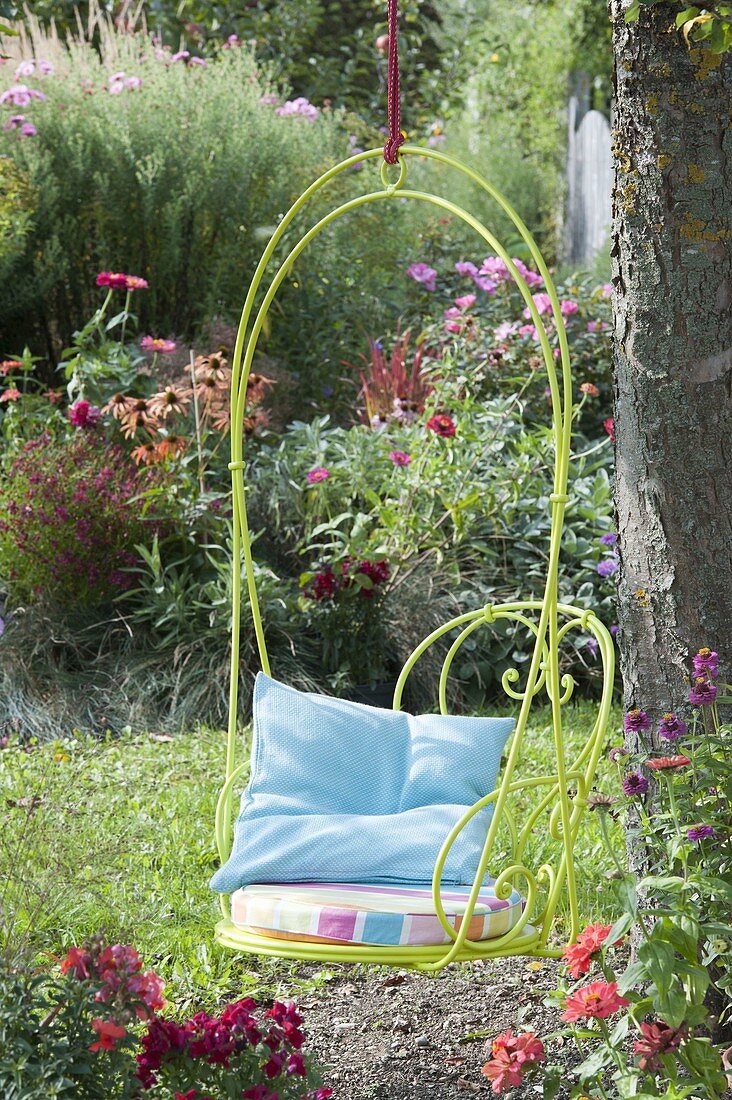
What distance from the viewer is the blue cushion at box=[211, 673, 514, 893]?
2164mm

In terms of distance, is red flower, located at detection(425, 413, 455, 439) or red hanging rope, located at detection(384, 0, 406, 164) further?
red flower, located at detection(425, 413, 455, 439)

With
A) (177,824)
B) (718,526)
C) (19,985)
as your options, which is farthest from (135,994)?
(177,824)

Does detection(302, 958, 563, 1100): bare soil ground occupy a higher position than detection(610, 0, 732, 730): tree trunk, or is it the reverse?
detection(610, 0, 732, 730): tree trunk

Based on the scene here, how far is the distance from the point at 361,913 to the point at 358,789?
51 cm

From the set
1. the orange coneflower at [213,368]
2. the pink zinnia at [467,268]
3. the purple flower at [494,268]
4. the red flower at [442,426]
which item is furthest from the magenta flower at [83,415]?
the pink zinnia at [467,268]

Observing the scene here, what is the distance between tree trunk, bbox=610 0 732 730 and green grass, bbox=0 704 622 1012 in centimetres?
92

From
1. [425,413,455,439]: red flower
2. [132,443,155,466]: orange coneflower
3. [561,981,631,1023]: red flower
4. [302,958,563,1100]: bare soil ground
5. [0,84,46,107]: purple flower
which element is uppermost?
[0,84,46,107]: purple flower

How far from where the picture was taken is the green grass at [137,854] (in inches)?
97.7

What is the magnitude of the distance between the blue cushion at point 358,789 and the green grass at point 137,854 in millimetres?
334

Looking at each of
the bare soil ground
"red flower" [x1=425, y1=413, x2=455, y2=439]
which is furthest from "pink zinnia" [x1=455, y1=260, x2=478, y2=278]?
the bare soil ground

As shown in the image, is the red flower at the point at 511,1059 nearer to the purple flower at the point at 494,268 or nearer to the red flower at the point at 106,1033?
the red flower at the point at 106,1033

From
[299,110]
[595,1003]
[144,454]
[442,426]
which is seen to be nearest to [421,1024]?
[595,1003]

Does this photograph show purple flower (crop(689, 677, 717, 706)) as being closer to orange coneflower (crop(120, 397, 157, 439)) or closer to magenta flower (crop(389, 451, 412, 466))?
magenta flower (crop(389, 451, 412, 466))

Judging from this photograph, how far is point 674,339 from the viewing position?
2.01 meters
